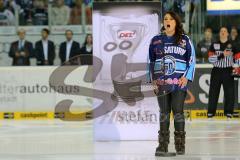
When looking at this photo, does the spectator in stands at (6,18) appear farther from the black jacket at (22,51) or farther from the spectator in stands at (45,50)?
the spectator in stands at (45,50)

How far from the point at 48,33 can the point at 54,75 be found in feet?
4.56

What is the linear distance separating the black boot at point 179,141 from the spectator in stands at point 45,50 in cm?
812

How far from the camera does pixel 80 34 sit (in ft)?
58.9

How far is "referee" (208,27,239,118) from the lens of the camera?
15.6 m

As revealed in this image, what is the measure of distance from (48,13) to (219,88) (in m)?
5.20

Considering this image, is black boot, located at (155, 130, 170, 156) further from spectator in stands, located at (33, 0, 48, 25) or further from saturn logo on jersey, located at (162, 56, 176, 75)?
spectator in stands, located at (33, 0, 48, 25)

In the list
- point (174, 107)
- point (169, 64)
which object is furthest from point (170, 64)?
point (174, 107)

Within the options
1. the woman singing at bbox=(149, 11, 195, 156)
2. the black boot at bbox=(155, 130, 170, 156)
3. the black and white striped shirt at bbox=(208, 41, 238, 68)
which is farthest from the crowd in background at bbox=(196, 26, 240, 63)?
the black boot at bbox=(155, 130, 170, 156)

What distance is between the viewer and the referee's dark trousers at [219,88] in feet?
51.1

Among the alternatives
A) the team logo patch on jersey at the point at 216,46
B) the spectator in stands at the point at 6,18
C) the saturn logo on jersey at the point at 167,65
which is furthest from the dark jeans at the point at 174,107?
the spectator in stands at the point at 6,18

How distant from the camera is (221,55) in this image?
1554cm

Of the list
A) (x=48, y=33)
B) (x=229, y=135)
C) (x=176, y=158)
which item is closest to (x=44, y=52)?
(x=48, y=33)

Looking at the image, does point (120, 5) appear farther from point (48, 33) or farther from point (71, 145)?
point (48, 33)

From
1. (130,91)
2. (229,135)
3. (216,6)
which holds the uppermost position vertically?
(216,6)
